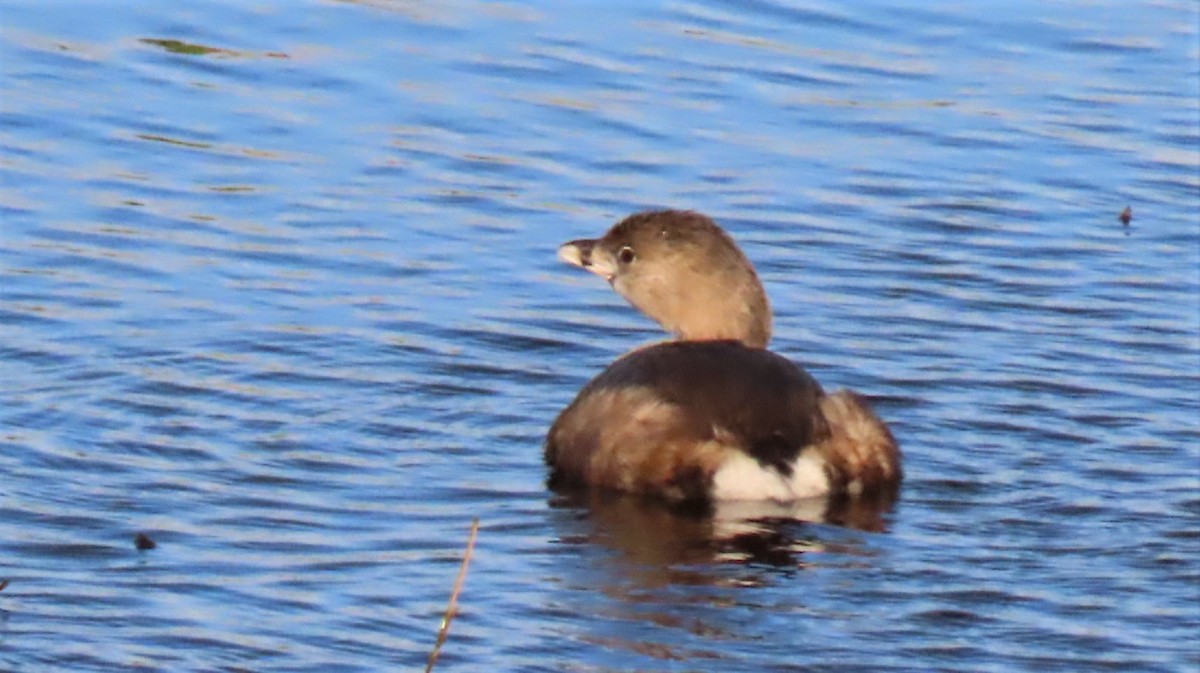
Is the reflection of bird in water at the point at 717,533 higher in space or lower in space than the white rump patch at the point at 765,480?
lower

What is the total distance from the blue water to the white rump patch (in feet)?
0.37

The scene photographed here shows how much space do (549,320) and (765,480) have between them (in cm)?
270

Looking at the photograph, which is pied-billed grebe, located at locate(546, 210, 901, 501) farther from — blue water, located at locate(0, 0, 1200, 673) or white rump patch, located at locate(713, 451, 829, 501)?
blue water, located at locate(0, 0, 1200, 673)

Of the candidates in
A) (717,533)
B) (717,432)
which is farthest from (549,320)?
(717,533)

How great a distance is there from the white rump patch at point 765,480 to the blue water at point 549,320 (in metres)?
0.11

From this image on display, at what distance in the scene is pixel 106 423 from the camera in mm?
9633

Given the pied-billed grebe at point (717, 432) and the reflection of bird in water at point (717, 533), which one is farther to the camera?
the pied-billed grebe at point (717, 432)

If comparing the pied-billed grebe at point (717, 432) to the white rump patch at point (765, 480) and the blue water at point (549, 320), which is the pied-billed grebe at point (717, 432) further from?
the blue water at point (549, 320)

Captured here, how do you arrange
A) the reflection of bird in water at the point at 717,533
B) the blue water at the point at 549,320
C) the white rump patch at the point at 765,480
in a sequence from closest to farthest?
the blue water at the point at 549,320
the reflection of bird in water at the point at 717,533
the white rump patch at the point at 765,480

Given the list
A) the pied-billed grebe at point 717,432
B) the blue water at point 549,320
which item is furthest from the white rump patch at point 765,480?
the blue water at point 549,320

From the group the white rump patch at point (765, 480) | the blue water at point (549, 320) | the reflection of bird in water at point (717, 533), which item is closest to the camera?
the blue water at point (549, 320)

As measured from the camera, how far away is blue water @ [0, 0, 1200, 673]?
761cm

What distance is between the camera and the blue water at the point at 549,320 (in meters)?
7.61

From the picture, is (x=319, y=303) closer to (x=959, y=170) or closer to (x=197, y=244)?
(x=197, y=244)
